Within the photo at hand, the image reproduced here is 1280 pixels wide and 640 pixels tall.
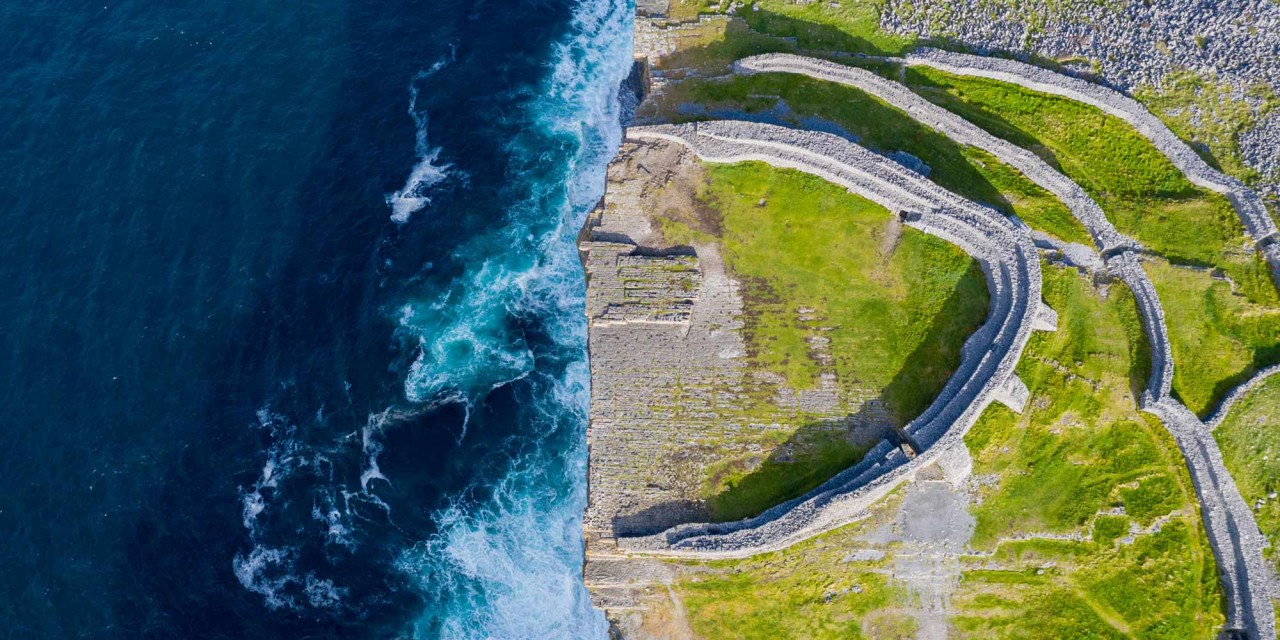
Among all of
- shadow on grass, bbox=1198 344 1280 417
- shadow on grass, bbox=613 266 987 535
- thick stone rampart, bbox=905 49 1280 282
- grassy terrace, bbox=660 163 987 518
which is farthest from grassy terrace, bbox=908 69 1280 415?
shadow on grass, bbox=613 266 987 535

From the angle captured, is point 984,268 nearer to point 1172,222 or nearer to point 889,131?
point 889,131

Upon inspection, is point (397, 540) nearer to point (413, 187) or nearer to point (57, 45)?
point (413, 187)

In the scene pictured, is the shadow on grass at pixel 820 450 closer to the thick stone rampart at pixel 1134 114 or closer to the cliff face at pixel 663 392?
the cliff face at pixel 663 392

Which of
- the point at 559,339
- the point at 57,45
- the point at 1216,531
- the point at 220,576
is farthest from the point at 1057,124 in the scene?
the point at 57,45

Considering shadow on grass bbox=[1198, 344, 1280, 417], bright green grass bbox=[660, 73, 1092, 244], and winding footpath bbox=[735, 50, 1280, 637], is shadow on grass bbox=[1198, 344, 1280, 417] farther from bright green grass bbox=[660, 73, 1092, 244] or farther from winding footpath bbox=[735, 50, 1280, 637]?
bright green grass bbox=[660, 73, 1092, 244]

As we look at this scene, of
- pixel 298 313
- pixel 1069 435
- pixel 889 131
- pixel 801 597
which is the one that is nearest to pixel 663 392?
pixel 801 597
